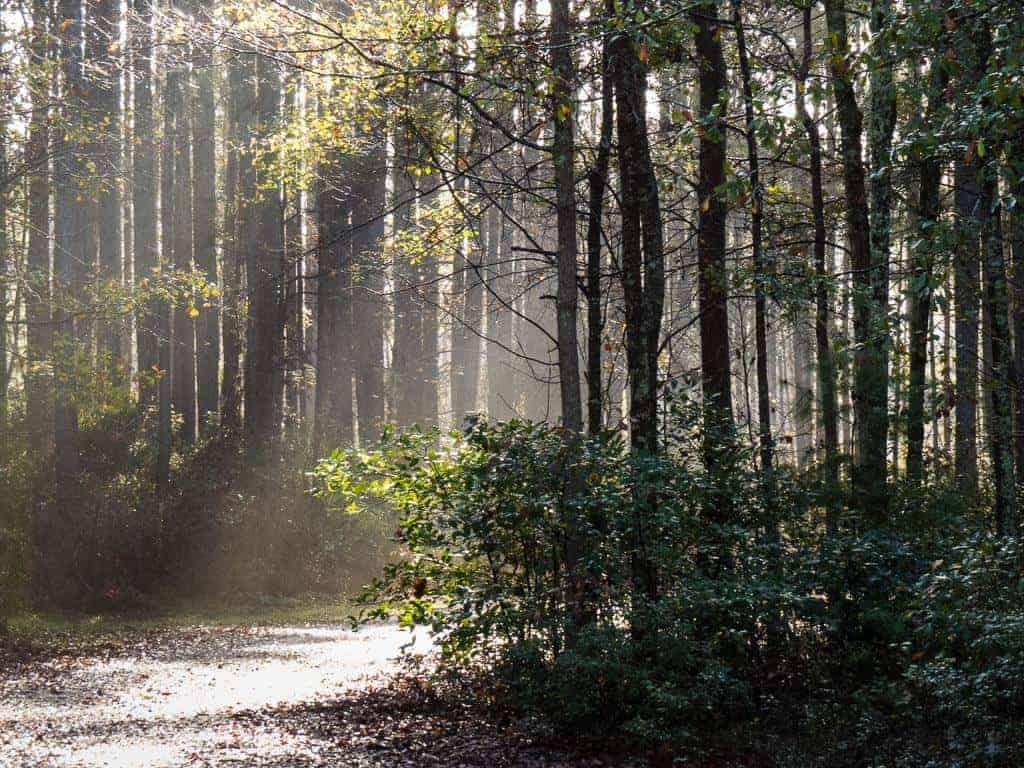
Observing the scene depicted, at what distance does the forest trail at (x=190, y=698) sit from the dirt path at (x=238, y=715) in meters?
0.01

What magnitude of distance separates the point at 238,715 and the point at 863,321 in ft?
23.7

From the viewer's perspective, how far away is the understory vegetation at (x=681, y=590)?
23.9ft

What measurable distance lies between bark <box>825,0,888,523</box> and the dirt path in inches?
145

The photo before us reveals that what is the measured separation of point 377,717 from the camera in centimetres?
866

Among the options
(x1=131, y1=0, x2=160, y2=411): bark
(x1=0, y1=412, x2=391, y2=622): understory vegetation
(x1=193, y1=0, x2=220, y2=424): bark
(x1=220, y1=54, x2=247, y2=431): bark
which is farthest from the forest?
(x1=193, y1=0, x2=220, y2=424): bark

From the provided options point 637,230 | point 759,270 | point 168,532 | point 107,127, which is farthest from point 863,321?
point 168,532

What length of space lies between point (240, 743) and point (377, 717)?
1.44 metres

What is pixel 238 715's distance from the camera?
8766 millimetres

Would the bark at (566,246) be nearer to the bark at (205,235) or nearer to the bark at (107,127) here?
the bark at (107,127)

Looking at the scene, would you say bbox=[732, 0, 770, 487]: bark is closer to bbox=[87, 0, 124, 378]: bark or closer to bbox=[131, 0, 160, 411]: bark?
bbox=[87, 0, 124, 378]: bark

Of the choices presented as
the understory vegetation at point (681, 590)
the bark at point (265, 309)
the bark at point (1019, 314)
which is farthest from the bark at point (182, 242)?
the bark at point (1019, 314)

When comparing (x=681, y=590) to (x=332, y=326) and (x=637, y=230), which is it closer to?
(x=637, y=230)

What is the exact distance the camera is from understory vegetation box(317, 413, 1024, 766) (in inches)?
287

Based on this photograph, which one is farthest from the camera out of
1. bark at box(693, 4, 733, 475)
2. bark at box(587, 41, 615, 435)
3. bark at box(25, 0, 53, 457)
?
bark at box(25, 0, 53, 457)
